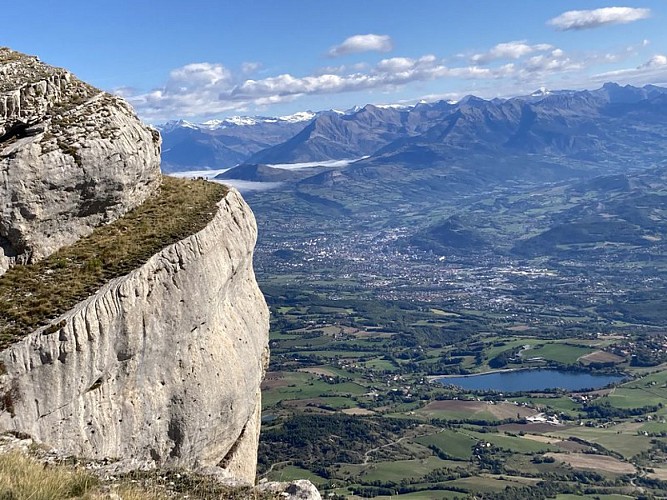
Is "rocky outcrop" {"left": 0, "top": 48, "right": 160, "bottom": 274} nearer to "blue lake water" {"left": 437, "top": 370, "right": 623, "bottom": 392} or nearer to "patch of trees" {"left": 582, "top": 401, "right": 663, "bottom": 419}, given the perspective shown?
"patch of trees" {"left": 582, "top": 401, "right": 663, "bottom": 419}

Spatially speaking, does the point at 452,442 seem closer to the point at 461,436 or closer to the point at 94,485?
the point at 461,436

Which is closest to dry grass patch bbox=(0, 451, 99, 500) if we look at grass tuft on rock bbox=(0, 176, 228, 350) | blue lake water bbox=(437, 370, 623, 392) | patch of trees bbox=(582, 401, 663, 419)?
grass tuft on rock bbox=(0, 176, 228, 350)

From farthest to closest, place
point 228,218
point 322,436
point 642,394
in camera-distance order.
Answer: point 642,394 < point 322,436 < point 228,218

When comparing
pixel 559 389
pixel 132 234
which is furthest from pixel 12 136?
pixel 559 389

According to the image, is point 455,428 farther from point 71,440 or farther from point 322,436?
point 71,440

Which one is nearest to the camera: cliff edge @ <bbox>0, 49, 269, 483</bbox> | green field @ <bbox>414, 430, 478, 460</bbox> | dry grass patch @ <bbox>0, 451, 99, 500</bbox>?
dry grass patch @ <bbox>0, 451, 99, 500</bbox>

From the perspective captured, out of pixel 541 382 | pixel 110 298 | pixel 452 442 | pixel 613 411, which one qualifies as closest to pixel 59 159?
pixel 110 298

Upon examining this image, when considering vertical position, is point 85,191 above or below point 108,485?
above
